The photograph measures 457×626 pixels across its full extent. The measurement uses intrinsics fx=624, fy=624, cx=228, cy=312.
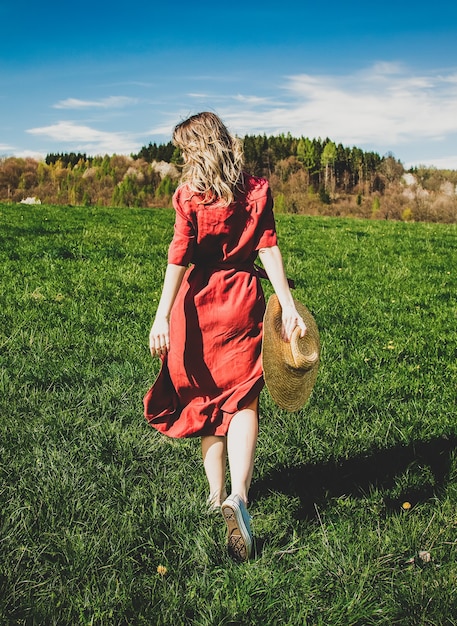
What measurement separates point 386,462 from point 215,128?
7.00 feet

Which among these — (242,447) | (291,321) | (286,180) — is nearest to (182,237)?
(291,321)

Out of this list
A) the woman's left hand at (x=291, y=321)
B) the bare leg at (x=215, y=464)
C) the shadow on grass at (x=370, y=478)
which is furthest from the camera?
the shadow on grass at (x=370, y=478)

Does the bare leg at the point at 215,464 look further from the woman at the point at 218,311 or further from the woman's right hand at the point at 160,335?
the woman's right hand at the point at 160,335

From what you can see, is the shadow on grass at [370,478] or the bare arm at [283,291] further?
the shadow on grass at [370,478]

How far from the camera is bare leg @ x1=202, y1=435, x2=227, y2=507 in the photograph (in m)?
3.08

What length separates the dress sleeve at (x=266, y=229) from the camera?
2832 mm

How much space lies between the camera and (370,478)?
11.3ft

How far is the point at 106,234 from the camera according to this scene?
12211mm

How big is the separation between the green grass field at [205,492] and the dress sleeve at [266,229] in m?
1.30

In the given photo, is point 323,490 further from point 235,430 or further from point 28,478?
point 28,478

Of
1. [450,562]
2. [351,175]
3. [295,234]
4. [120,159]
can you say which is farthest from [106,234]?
Answer: [351,175]

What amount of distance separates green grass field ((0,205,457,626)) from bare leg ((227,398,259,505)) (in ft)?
0.85

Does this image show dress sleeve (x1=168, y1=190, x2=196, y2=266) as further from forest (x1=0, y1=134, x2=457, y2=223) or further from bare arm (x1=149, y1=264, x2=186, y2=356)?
forest (x1=0, y1=134, x2=457, y2=223)

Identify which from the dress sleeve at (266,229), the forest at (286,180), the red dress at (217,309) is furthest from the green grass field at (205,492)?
the forest at (286,180)
